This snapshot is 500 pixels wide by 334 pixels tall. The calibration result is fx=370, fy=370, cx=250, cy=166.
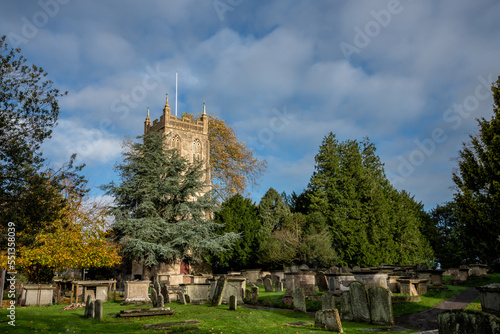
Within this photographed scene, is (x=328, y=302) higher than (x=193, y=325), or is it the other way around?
(x=328, y=302)

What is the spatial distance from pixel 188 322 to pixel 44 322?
14.0ft

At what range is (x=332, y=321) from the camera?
938 centimetres

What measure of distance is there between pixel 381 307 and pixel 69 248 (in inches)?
590

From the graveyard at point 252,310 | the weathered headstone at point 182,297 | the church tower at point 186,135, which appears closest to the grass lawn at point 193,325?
the graveyard at point 252,310

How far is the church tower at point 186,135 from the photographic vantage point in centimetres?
3975

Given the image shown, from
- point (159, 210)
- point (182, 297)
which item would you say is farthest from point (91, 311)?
point (159, 210)

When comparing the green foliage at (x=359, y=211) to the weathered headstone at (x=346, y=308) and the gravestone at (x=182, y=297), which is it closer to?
the gravestone at (x=182, y=297)

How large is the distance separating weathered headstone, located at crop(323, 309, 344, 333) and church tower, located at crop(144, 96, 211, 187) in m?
30.6

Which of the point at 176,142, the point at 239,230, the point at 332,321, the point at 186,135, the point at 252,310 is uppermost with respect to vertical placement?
the point at 186,135

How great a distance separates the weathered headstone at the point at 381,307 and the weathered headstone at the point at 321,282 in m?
8.02

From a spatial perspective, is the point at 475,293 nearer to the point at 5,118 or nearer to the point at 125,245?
the point at 5,118

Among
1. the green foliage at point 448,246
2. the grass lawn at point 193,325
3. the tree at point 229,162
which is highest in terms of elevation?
the tree at point 229,162

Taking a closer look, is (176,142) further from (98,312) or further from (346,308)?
(346,308)

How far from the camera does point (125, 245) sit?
85.1ft
